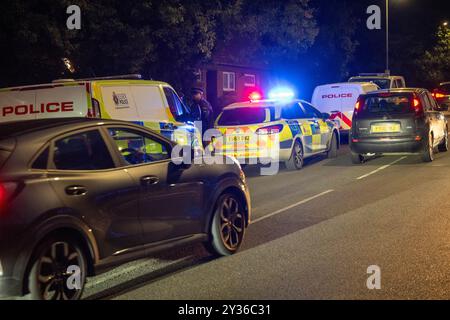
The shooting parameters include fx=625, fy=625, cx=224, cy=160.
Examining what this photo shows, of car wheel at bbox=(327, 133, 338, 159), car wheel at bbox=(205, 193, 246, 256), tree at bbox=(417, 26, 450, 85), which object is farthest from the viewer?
tree at bbox=(417, 26, 450, 85)

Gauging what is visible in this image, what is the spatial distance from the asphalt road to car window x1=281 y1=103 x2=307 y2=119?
9.43 feet

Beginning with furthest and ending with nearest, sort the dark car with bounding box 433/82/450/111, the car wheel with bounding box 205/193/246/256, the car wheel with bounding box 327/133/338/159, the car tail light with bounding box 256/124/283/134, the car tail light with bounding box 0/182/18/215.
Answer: the dark car with bounding box 433/82/450/111, the car wheel with bounding box 327/133/338/159, the car tail light with bounding box 256/124/283/134, the car wheel with bounding box 205/193/246/256, the car tail light with bounding box 0/182/18/215

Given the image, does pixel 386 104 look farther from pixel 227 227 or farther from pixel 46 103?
pixel 227 227

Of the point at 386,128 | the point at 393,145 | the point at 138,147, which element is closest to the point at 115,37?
the point at 386,128

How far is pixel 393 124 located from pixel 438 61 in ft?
116

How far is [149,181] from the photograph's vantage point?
17.8ft

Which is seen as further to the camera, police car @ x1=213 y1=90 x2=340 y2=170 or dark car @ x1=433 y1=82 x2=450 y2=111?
dark car @ x1=433 y1=82 x2=450 y2=111

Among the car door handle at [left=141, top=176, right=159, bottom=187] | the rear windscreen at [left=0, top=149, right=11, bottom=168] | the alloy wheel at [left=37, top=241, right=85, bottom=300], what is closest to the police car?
the car door handle at [left=141, top=176, right=159, bottom=187]

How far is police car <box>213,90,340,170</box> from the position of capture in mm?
12461

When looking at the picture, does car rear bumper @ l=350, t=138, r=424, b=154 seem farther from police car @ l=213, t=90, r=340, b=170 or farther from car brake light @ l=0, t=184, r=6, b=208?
car brake light @ l=0, t=184, r=6, b=208

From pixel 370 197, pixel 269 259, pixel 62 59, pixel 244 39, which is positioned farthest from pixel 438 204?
pixel 244 39

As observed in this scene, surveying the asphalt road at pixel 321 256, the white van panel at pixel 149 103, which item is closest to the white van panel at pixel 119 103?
the white van panel at pixel 149 103

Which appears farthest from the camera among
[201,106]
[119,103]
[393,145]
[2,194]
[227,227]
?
[201,106]

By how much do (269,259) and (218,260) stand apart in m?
0.51
